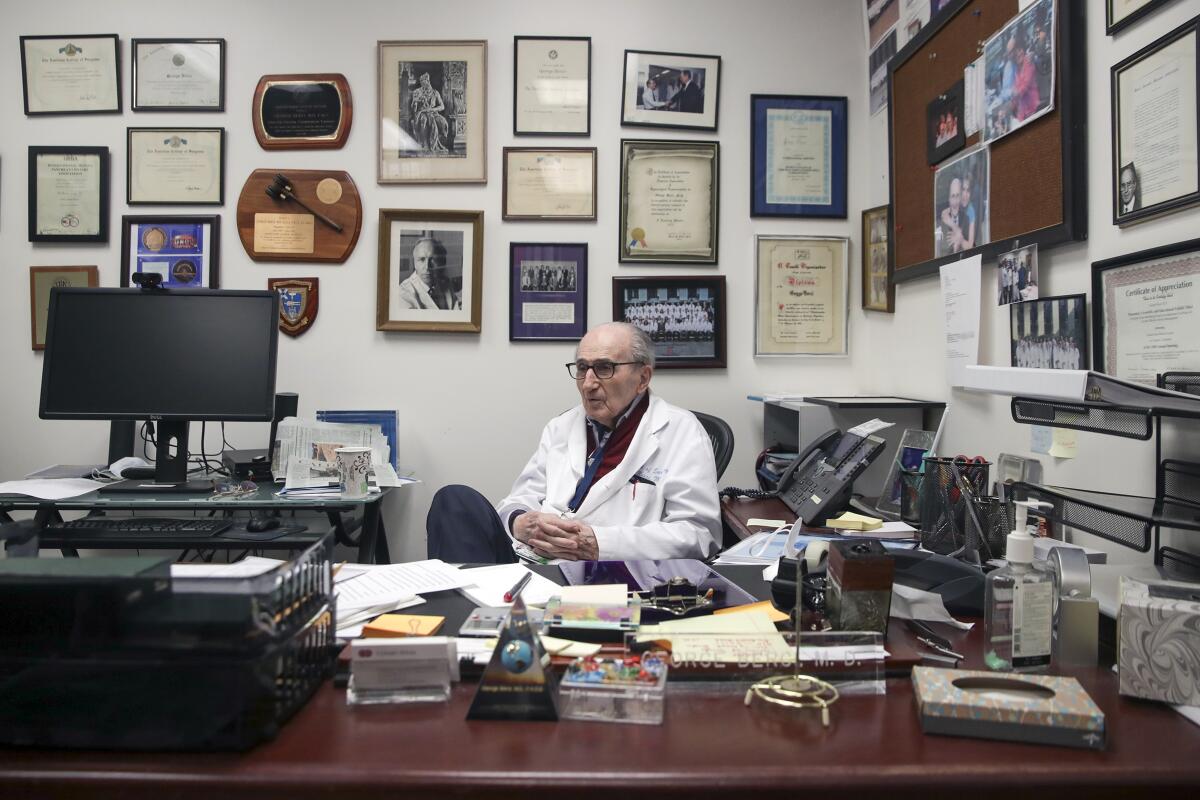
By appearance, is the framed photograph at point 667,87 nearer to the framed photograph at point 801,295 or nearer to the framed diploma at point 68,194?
the framed photograph at point 801,295

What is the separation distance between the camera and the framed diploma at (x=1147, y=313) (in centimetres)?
133

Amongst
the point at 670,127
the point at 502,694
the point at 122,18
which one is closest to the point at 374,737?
the point at 502,694

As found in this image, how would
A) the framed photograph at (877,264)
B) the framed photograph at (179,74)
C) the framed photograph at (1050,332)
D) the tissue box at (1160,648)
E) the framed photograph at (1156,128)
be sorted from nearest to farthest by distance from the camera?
the tissue box at (1160,648)
the framed photograph at (1156,128)
the framed photograph at (1050,332)
the framed photograph at (877,264)
the framed photograph at (179,74)

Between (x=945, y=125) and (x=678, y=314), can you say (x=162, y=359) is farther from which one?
(x=945, y=125)

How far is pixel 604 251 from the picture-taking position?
290 cm

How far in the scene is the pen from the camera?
1.22 m

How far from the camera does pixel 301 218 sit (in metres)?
2.85

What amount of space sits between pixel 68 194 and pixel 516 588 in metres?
2.69

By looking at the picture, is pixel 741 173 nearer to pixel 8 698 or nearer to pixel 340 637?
pixel 340 637

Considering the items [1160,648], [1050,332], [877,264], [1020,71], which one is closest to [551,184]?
[877,264]

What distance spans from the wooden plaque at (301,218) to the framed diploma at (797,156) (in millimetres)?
1567

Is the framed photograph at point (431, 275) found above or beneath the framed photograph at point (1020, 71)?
beneath

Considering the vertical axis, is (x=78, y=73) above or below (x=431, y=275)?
above

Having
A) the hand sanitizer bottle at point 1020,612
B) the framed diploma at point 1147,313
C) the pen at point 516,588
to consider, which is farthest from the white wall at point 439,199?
the hand sanitizer bottle at point 1020,612
